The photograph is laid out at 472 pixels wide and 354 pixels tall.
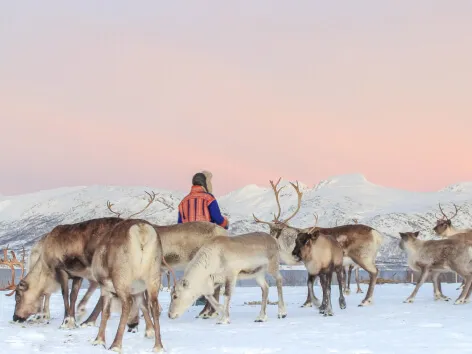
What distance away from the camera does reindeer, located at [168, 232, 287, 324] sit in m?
11.6

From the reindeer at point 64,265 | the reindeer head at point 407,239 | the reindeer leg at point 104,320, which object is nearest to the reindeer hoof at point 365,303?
the reindeer head at point 407,239

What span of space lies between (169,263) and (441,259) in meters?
6.16

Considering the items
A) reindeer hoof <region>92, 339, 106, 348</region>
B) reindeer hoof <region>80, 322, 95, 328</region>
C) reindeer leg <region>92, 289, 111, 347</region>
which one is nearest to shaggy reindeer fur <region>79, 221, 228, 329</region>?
reindeer hoof <region>80, 322, 95, 328</region>

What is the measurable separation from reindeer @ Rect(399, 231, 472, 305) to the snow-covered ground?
0.99 m

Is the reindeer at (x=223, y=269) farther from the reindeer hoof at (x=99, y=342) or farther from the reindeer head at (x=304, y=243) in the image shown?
the reindeer hoof at (x=99, y=342)

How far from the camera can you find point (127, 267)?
9.31 meters

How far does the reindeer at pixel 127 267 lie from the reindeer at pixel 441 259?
761 cm

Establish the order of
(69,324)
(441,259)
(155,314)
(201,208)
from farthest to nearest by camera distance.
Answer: (441,259) < (201,208) < (69,324) < (155,314)

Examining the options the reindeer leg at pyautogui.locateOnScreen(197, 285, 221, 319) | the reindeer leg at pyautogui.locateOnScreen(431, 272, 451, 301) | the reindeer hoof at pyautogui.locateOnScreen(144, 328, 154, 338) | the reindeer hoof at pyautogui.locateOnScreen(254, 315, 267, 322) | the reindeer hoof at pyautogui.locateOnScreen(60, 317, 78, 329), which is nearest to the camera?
the reindeer hoof at pyautogui.locateOnScreen(144, 328, 154, 338)

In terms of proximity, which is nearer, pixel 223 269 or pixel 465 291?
pixel 223 269

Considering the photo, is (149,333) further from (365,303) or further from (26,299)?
(365,303)

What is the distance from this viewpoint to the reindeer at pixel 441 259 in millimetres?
14844

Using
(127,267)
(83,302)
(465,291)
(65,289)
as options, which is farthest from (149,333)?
(465,291)

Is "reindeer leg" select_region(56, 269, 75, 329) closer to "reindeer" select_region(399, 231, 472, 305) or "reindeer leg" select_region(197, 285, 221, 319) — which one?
"reindeer leg" select_region(197, 285, 221, 319)
